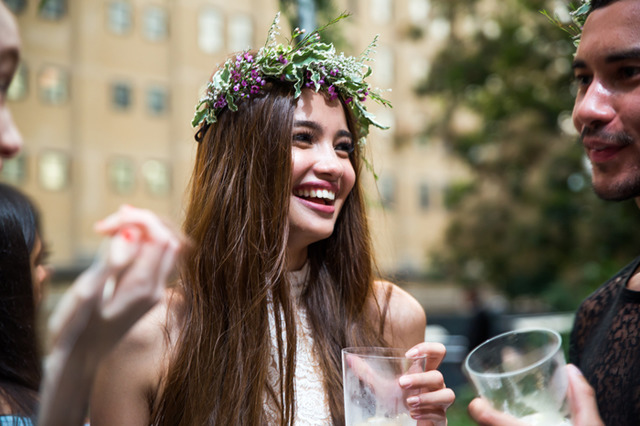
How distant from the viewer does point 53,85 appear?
993 inches

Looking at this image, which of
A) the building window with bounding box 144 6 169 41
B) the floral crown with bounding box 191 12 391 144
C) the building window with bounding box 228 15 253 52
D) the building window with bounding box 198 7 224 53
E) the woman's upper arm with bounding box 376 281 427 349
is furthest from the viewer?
the building window with bounding box 228 15 253 52

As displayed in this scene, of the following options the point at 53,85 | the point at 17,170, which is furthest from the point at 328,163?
the point at 53,85

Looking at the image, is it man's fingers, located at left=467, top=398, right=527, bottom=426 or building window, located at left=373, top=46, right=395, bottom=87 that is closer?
man's fingers, located at left=467, top=398, right=527, bottom=426

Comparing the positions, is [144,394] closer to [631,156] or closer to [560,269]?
[631,156]

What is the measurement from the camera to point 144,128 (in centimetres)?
2767

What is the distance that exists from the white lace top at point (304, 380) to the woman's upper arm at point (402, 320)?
363 millimetres

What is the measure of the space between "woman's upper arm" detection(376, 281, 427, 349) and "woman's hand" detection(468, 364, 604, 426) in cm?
135

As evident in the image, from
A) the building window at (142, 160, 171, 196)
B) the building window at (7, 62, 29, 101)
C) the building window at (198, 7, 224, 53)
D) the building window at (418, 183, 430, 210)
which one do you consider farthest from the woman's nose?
the building window at (418, 183, 430, 210)

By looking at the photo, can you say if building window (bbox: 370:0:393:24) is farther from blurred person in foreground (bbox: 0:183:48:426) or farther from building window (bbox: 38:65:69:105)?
blurred person in foreground (bbox: 0:183:48:426)

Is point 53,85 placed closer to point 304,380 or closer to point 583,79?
point 304,380

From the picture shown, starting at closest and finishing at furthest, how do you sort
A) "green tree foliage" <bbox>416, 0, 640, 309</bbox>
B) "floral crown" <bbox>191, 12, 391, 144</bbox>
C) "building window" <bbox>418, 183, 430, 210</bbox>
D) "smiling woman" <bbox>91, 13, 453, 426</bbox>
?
"smiling woman" <bbox>91, 13, 453, 426</bbox> → "floral crown" <bbox>191, 12, 391, 144</bbox> → "green tree foliage" <bbox>416, 0, 640, 309</bbox> → "building window" <bbox>418, 183, 430, 210</bbox>

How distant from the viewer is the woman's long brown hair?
2.42 m

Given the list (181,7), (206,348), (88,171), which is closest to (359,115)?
(206,348)

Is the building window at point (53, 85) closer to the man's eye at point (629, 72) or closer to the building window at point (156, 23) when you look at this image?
the building window at point (156, 23)
